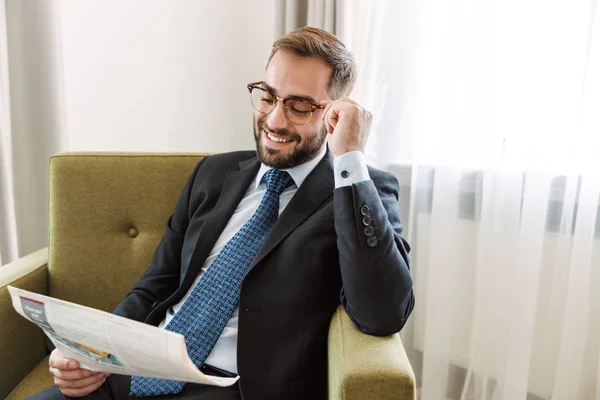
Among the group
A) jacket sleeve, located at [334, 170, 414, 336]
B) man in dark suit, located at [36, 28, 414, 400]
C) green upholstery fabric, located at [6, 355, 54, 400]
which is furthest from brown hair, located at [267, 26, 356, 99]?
green upholstery fabric, located at [6, 355, 54, 400]

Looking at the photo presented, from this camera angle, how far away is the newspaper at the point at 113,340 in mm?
730

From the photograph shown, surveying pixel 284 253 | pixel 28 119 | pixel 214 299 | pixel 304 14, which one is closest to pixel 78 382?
pixel 214 299

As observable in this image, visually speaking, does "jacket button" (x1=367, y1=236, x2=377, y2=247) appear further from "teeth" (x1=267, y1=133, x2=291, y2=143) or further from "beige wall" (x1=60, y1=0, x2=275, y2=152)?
"beige wall" (x1=60, y1=0, x2=275, y2=152)

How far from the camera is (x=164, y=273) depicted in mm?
1320

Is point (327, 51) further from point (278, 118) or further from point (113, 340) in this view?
point (113, 340)

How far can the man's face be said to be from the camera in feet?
3.97

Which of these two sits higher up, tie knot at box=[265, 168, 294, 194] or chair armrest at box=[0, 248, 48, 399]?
tie knot at box=[265, 168, 294, 194]

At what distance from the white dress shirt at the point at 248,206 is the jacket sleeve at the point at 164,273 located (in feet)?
0.21

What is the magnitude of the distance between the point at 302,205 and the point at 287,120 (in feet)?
0.74

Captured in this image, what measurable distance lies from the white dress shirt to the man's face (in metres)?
0.04

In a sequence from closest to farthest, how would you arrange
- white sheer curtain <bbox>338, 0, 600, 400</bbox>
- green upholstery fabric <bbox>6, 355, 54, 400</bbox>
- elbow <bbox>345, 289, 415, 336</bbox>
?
elbow <bbox>345, 289, 415, 336</bbox> < green upholstery fabric <bbox>6, 355, 54, 400</bbox> < white sheer curtain <bbox>338, 0, 600, 400</bbox>

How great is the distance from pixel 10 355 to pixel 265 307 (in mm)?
703

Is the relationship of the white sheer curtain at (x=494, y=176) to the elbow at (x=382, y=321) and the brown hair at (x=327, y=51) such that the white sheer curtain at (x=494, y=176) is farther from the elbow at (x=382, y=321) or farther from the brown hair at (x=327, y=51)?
the elbow at (x=382, y=321)

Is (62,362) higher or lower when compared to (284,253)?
lower
